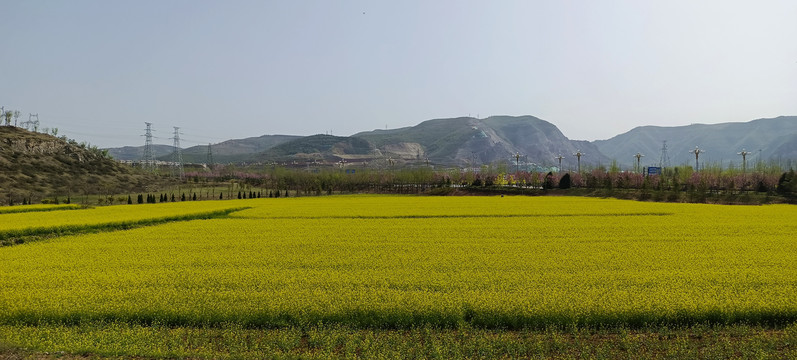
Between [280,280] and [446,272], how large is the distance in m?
5.54

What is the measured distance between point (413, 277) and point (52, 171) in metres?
99.0

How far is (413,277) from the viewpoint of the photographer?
565 inches

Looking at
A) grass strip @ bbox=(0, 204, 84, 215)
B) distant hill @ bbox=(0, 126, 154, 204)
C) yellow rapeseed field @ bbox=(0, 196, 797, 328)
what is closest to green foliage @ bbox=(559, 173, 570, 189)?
yellow rapeseed field @ bbox=(0, 196, 797, 328)

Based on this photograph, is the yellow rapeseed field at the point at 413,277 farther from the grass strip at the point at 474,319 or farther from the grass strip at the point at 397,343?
the grass strip at the point at 397,343

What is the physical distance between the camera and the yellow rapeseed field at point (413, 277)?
11.3 meters

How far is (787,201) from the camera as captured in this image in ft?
179

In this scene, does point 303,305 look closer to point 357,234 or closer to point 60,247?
point 357,234

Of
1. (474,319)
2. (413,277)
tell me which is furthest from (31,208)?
(474,319)

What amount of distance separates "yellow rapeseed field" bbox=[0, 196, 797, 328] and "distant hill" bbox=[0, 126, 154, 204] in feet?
207

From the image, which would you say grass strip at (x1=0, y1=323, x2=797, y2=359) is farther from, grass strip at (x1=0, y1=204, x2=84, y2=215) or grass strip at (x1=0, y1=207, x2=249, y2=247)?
grass strip at (x1=0, y1=204, x2=84, y2=215)

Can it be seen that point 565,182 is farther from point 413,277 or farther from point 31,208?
point 31,208

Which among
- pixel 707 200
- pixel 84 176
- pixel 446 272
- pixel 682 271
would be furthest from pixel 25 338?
pixel 84 176

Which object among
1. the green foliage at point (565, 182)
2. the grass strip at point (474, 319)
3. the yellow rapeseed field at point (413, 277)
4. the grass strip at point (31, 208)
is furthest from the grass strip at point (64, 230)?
the green foliage at point (565, 182)

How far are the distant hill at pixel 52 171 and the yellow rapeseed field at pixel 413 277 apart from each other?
207ft
